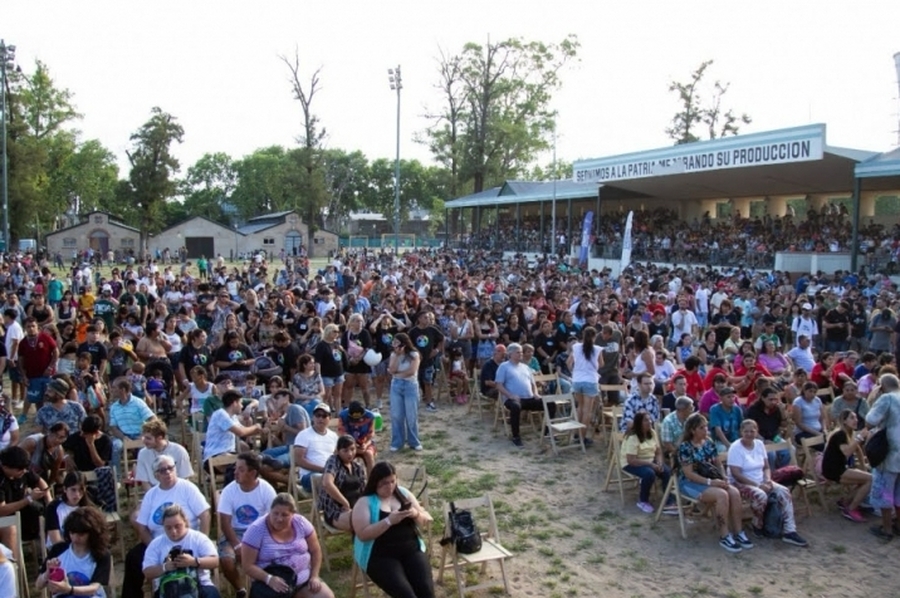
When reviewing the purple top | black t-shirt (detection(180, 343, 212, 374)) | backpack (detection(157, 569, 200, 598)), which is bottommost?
backpack (detection(157, 569, 200, 598))

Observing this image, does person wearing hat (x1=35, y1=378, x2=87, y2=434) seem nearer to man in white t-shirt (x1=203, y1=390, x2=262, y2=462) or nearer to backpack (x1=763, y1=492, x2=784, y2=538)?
man in white t-shirt (x1=203, y1=390, x2=262, y2=462)

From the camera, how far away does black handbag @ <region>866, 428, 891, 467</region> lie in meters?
6.93

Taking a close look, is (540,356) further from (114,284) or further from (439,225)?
(439,225)

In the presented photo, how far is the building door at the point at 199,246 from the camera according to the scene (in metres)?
57.0

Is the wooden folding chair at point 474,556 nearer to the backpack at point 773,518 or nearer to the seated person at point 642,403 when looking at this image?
the backpack at point 773,518

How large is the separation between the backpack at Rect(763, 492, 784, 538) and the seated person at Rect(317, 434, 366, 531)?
354 centimetres

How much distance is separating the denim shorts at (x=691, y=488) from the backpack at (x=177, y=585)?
14.0 feet

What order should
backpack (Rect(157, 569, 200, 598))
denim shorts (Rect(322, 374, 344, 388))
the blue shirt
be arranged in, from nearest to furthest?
1. backpack (Rect(157, 569, 200, 598))
2. the blue shirt
3. denim shorts (Rect(322, 374, 344, 388))

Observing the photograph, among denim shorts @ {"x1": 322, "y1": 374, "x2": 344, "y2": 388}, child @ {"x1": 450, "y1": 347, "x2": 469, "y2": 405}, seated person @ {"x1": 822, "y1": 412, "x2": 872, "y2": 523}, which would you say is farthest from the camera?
child @ {"x1": 450, "y1": 347, "x2": 469, "y2": 405}

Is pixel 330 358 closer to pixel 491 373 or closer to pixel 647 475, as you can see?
pixel 491 373

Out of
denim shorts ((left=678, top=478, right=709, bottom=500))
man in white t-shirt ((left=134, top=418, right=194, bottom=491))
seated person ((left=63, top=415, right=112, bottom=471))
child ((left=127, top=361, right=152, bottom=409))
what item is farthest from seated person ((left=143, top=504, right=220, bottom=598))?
child ((left=127, top=361, right=152, bottom=409))

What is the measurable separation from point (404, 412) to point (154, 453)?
355 centimetres

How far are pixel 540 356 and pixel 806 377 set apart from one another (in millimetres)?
3587

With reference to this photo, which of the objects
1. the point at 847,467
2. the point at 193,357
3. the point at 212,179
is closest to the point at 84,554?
the point at 193,357
